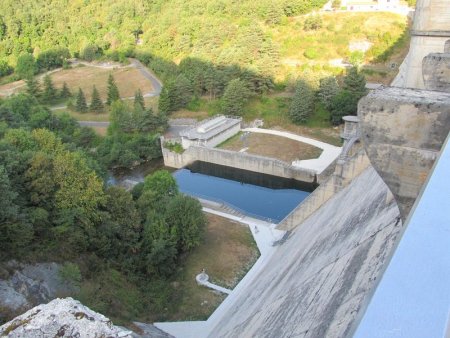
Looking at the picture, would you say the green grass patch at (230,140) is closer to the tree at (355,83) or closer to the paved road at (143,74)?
the tree at (355,83)

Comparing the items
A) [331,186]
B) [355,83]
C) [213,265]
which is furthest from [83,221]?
[355,83]

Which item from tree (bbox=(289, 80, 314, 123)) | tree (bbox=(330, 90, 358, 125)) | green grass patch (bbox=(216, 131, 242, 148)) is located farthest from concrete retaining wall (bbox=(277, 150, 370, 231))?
tree (bbox=(289, 80, 314, 123))

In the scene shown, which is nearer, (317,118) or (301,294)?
(301,294)

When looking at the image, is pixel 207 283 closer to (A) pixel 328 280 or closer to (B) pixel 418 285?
(A) pixel 328 280

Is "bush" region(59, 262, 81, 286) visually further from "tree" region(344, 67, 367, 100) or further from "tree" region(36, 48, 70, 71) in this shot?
"tree" region(36, 48, 70, 71)

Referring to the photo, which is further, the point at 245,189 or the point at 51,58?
the point at 51,58

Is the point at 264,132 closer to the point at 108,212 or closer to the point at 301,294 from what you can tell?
the point at 108,212

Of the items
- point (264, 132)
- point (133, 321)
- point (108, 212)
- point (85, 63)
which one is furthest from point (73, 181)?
point (85, 63)
